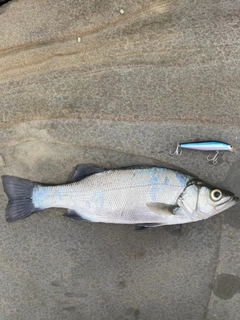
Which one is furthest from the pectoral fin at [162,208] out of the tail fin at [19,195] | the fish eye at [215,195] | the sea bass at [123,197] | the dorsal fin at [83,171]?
the tail fin at [19,195]

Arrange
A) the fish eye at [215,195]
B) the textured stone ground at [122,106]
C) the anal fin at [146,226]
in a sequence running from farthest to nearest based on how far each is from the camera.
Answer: the textured stone ground at [122,106]
the anal fin at [146,226]
the fish eye at [215,195]

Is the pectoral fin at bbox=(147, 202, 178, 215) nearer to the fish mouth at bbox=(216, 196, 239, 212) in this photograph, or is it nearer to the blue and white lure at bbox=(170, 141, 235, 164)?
the fish mouth at bbox=(216, 196, 239, 212)

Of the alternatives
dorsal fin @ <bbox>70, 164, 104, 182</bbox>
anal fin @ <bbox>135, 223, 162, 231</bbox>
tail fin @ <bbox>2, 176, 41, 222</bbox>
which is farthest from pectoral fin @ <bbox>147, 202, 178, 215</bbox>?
tail fin @ <bbox>2, 176, 41, 222</bbox>

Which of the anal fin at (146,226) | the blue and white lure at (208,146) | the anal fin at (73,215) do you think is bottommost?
the anal fin at (146,226)

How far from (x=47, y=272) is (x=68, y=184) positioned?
0.83 meters

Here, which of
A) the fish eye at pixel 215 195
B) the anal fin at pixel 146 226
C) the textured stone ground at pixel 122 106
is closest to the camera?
the fish eye at pixel 215 195

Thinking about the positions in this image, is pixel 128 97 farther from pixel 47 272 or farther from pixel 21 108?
pixel 47 272

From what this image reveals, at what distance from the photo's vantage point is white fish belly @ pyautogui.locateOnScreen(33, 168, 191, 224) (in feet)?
8.43

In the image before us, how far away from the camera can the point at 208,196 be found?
2.50 meters

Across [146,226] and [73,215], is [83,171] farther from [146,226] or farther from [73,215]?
[146,226]

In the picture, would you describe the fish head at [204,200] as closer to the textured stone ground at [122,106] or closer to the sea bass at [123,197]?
the sea bass at [123,197]

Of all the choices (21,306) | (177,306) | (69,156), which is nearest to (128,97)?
(69,156)

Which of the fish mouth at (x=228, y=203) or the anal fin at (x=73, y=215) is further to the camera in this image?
the anal fin at (x=73, y=215)

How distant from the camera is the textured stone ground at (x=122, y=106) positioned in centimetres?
275
